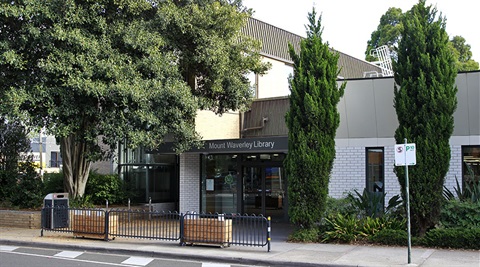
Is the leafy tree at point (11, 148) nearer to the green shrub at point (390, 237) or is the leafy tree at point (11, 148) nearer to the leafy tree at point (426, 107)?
the green shrub at point (390, 237)

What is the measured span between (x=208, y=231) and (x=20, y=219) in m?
8.58

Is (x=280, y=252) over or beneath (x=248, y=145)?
beneath

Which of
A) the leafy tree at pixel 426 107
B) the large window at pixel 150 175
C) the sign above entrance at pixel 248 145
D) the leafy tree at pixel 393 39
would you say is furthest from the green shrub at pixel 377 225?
the leafy tree at pixel 393 39

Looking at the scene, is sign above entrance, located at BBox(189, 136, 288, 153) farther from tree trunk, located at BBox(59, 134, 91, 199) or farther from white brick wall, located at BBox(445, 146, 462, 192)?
white brick wall, located at BBox(445, 146, 462, 192)

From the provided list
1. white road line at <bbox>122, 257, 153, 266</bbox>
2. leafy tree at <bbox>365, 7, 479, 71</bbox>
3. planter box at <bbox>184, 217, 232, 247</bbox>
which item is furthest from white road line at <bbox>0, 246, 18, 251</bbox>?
leafy tree at <bbox>365, 7, 479, 71</bbox>

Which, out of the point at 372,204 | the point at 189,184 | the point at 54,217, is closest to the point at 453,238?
the point at 372,204

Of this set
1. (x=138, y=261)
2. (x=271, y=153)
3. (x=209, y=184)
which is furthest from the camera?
(x=209, y=184)

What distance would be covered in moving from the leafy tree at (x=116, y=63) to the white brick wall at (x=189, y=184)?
3.07m

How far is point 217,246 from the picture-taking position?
13766 mm

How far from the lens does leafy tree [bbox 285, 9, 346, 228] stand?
1458 centimetres

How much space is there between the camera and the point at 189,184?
21156 mm

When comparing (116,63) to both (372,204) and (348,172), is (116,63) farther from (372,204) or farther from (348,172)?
(372,204)

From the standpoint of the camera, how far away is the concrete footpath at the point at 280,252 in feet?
37.9

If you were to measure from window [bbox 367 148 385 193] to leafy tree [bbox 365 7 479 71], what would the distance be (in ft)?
108
